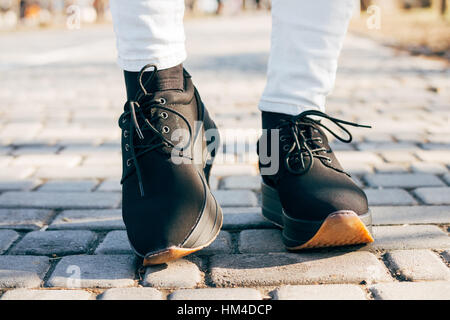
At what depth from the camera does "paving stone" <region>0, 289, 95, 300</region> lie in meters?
1.31

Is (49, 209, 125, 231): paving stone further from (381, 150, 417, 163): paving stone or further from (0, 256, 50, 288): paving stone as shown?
(381, 150, 417, 163): paving stone

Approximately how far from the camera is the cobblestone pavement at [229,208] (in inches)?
54.3

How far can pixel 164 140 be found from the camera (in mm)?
1537

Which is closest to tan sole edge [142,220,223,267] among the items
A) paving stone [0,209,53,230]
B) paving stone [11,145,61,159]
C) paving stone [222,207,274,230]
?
paving stone [222,207,274,230]

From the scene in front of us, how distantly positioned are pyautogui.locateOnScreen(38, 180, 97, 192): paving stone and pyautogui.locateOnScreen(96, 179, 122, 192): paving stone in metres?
0.04

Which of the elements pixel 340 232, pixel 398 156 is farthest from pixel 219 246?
pixel 398 156

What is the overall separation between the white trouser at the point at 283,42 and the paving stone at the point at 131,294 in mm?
646

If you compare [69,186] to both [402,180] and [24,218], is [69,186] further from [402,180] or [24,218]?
[402,180]

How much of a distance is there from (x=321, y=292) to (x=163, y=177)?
0.54 m

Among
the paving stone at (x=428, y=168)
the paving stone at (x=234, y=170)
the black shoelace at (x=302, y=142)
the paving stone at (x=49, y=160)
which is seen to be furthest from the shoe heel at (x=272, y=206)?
the paving stone at (x=49, y=160)

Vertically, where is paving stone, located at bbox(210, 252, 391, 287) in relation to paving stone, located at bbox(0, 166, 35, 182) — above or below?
above

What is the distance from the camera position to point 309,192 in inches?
60.9

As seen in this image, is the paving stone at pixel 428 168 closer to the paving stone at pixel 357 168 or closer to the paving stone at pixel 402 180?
the paving stone at pixel 402 180
